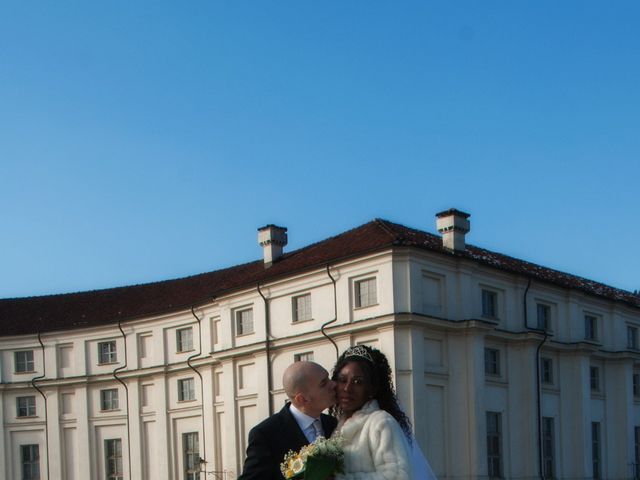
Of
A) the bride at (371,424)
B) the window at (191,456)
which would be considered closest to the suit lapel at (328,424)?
the bride at (371,424)

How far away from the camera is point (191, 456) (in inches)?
1900

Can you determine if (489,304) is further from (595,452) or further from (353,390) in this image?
(353,390)

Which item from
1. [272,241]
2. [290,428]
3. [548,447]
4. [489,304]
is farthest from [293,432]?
[272,241]

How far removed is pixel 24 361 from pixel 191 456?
530 inches

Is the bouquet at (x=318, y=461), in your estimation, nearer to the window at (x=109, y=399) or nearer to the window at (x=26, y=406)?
the window at (x=109, y=399)

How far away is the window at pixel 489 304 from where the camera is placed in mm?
41188

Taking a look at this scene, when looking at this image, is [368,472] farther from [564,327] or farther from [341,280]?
[564,327]

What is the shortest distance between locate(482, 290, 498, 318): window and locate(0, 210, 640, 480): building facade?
9 cm

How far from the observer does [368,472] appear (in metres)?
5.80

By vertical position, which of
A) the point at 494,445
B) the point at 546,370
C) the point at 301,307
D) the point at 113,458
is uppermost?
the point at 301,307

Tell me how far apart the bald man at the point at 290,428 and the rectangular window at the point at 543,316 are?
3886cm

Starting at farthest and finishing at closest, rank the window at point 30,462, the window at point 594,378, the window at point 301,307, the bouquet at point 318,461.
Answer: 1. the window at point 30,462
2. the window at point 594,378
3. the window at point 301,307
4. the bouquet at point 318,461

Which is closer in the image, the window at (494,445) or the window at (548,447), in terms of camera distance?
the window at (494,445)

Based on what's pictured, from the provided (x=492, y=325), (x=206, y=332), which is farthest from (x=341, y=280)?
(x=206, y=332)
